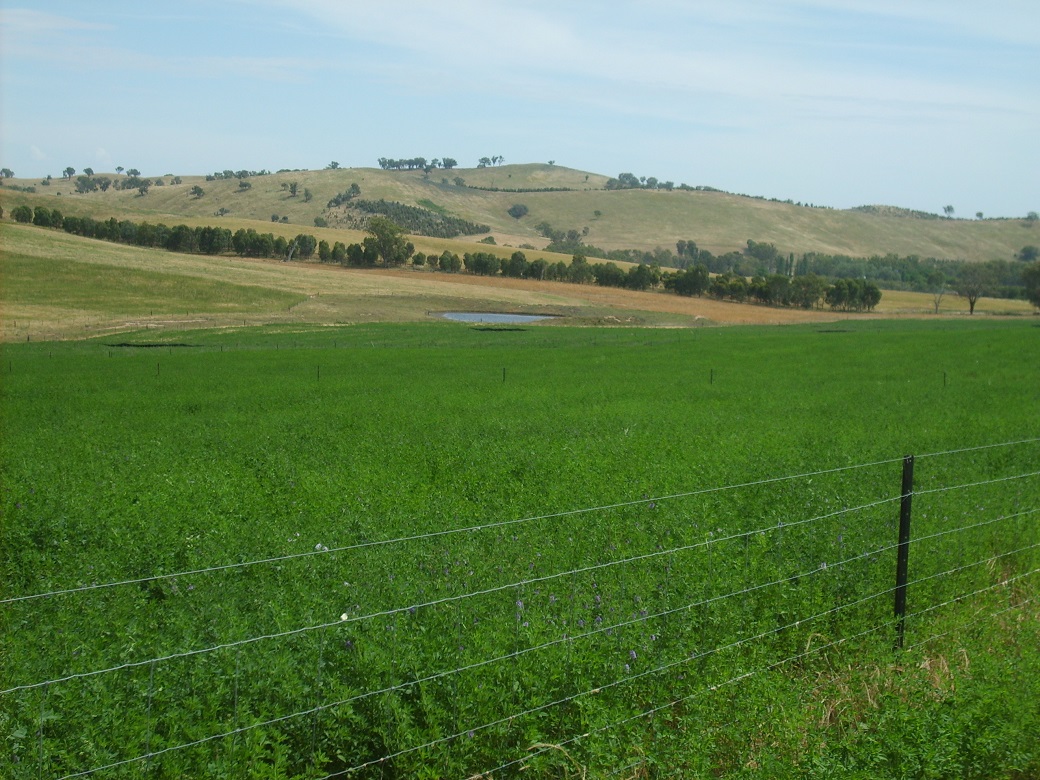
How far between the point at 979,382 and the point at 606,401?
48.6ft

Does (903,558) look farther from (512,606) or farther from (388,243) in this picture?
(388,243)

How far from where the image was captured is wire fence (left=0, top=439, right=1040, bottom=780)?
220 inches

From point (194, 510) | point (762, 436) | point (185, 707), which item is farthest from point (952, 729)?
point (762, 436)

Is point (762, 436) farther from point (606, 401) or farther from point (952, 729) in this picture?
point (952, 729)

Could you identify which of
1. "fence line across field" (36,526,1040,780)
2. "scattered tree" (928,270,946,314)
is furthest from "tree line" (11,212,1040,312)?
"fence line across field" (36,526,1040,780)

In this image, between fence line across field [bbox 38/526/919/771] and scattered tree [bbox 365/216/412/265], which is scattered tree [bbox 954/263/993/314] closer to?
scattered tree [bbox 365/216/412/265]

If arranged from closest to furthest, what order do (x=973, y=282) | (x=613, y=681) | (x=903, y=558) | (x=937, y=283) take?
1. (x=613, y=681)
2. (x=903, y=558)
3. (x=973, y=282)
4. (x=937, y=283)

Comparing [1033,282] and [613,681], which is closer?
[613,681]

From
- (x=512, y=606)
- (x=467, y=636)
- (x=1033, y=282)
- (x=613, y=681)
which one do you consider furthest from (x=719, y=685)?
(x=1033, y=282)

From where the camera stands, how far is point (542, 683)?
6.36 meters

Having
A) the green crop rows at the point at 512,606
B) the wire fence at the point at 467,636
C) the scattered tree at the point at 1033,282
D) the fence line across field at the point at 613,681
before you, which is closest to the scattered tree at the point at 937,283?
the scattered tree at the point at 1033,282

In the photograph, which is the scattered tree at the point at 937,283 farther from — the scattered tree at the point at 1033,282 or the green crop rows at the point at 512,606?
the green crop rows at the point at 512,606

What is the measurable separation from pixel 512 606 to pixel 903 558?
358 cm

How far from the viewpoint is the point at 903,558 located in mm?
8156
